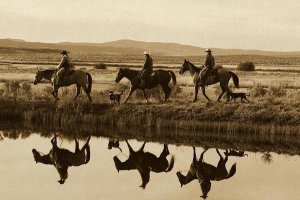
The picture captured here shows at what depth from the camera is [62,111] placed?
2284cm

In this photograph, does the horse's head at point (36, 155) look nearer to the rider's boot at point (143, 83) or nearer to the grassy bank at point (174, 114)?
the grassy bank at point (174, 114)

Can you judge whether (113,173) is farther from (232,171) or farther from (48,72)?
(48,72)

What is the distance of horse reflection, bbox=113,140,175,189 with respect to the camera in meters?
15.6

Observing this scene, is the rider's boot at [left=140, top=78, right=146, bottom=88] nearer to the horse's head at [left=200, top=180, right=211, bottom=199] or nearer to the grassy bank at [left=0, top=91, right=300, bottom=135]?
the grassy bank at [left=0, top=91, right=300, bottom=135]

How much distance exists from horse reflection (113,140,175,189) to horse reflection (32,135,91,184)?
1036 mm

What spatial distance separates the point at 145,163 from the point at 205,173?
198 centimetres

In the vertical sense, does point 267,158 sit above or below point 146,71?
below

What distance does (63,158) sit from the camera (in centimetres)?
1700

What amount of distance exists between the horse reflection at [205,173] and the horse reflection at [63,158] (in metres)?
2.95

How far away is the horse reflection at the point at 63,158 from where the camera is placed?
51.8 feet

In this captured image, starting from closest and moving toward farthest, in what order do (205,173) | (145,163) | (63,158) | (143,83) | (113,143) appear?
(205,173) → (145,163) → (63,158) → (113,143) → (143,83)

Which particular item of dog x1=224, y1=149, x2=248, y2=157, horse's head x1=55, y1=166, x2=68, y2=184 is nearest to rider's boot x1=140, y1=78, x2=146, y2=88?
dog x1=224, y1=149, x2=248, y2=157

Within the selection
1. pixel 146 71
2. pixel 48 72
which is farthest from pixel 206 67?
pixel 48 72

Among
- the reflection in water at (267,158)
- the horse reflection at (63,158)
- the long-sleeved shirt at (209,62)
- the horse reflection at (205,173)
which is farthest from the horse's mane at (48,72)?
the reflection in water at (267,158)
